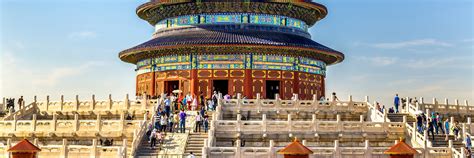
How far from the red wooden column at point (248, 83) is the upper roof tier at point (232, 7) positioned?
484cm

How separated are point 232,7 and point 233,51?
3910 millimetres

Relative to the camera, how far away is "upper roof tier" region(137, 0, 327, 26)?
176ft

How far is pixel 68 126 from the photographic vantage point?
3497 centimetres

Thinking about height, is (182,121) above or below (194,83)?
below

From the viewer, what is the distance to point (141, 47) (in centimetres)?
5288

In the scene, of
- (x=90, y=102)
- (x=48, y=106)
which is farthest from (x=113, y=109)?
(x=48, y=106)

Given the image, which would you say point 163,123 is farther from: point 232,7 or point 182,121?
point 232,7

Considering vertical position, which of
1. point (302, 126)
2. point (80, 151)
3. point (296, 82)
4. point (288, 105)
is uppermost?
point (296, 82)

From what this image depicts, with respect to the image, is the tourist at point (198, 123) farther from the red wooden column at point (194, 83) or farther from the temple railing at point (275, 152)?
the red wooden column at point (194, 83)

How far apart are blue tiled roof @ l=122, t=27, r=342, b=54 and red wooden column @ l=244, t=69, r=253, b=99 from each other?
7.81 feet

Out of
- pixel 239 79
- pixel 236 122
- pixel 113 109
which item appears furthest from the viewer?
pixel 239 79

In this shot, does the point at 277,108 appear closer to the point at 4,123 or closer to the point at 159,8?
the point at 4,123

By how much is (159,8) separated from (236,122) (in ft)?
83.6

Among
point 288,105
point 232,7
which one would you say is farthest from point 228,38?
point 288,105
